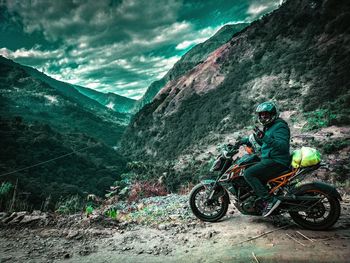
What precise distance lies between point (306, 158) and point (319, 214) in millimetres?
985

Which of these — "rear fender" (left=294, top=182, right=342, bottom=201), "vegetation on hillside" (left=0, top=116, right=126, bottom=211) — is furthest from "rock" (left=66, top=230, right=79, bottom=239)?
"vegetation on hillside" (left=0, top=116, right=126, bottom=211)

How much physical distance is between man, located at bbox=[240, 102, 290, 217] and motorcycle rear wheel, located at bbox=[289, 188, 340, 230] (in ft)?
1.56

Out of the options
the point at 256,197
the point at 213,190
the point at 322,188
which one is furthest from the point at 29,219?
the point at 322,188

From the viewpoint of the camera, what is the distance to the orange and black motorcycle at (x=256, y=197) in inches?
177

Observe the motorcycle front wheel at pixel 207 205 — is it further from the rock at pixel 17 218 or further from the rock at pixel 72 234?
the rock at pixel 17 218

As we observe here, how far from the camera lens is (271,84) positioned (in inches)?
1891

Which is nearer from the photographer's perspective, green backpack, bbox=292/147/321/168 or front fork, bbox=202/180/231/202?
green backpack, bbox=292/147/321/168

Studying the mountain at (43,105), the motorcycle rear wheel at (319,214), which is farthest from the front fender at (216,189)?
the mountain at (43,105)

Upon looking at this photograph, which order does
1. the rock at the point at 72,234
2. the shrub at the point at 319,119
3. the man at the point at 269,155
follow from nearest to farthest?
the man at the point at 269,155 < the rock at the point at 72,234 < the shrub at the point at 319,119

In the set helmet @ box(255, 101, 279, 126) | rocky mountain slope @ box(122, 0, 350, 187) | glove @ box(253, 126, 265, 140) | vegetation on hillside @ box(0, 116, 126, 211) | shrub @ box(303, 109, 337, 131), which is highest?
rocky mountain slope @ box(122, 0, 350, 187)

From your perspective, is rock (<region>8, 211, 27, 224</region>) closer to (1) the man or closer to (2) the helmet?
(1) the man

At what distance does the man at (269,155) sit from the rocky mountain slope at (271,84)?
12007 millimetres

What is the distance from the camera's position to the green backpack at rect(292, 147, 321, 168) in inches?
173

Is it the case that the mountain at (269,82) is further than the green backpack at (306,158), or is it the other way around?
the mountain at (269,82)
